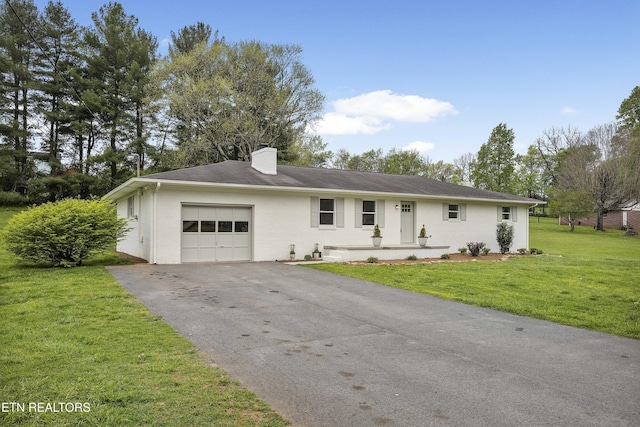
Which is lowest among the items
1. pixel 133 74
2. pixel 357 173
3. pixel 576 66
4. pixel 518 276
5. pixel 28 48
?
pixel 518 276

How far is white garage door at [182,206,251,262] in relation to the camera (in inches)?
559

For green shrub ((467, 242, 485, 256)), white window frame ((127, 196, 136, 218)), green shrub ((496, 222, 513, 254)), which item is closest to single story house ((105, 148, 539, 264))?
white window frame ((127, 196, 136, 218))

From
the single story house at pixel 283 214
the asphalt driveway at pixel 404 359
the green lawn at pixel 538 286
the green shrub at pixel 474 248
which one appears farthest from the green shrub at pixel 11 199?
the green shrub at pixel 474 248

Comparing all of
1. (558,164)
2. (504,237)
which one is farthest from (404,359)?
(558,164)

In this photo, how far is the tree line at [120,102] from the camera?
93.7 feet

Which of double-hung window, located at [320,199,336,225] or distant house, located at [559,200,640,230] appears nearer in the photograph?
double-hung window, located at [320,199,336,225]

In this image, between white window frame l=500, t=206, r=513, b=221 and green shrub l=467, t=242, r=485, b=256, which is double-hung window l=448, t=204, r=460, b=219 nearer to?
green shrub l=467, t=242, r=485, b=256

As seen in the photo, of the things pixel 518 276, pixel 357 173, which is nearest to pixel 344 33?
pixel 357 173

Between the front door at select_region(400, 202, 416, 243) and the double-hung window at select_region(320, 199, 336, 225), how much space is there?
11.2ft

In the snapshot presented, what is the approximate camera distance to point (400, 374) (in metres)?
4.18

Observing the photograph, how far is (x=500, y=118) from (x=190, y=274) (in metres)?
39.3

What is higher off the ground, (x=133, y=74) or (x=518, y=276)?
(x=133, y=74)

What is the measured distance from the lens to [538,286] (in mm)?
10453

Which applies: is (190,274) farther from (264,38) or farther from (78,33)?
(78,33)
